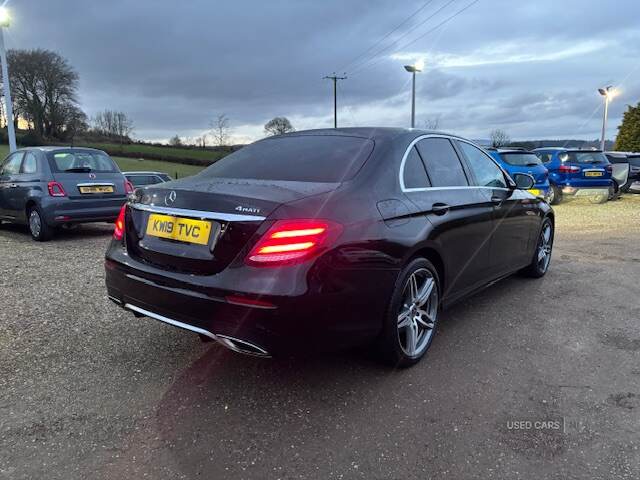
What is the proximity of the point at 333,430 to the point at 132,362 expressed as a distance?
5.00ft

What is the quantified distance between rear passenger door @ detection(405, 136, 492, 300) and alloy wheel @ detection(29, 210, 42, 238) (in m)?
6.72

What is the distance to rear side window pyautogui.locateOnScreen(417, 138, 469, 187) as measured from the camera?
11.8 feet

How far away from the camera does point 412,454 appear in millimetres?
2363

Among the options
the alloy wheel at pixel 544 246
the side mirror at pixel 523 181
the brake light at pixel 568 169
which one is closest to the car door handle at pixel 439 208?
the side mirror at pixel 523 181

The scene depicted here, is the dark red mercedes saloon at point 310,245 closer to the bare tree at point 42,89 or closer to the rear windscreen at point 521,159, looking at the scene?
the rear windscreen at point 521,159

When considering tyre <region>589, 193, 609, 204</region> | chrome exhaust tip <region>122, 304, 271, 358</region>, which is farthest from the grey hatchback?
tyre <region>589, 193, 609, 204</region>

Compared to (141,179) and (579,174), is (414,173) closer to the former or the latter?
(579,174)

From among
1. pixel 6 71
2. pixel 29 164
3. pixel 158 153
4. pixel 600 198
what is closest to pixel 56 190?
pixel 29 164

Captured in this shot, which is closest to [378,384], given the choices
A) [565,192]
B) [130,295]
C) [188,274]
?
[188,274]

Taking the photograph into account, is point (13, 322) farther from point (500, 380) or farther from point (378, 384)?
point (500, 380)

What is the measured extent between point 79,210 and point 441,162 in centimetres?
627

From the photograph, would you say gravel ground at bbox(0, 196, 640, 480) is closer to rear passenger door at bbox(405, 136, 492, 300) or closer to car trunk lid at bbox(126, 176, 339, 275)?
rear passenger door at bbox(405, 136, 492, 300)

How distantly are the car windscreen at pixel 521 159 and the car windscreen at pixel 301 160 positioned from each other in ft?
35.5

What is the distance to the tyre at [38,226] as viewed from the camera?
788 cm
